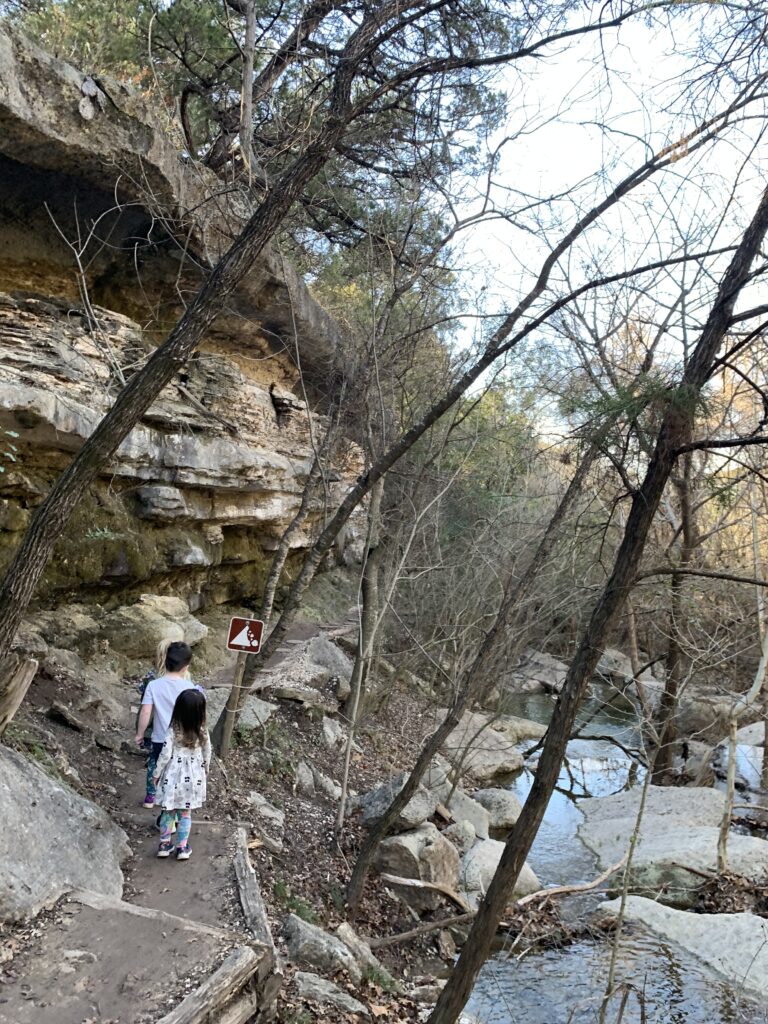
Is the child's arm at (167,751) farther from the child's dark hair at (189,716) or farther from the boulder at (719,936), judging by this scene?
the boulder at (719,936)

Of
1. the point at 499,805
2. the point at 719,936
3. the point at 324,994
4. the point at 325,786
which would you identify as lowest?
the point at 325,786

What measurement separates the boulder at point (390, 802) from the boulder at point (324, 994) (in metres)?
3.30

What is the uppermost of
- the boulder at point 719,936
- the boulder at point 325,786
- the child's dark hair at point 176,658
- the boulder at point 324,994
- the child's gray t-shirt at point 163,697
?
the child's dark hair at point 176,658

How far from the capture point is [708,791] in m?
11.6

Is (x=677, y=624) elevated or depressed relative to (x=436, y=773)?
elevated

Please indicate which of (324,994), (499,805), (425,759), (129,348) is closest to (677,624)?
(499,805)

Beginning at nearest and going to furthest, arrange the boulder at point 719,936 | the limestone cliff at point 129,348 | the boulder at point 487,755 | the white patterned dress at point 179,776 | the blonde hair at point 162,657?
the white patterned dress at point 179,776
the blonde hair at point 162,657
the boulder at point 719,936
the limestone cliff at point 129,348
the boulder at point 487,755

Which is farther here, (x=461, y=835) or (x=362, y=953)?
(x=461, y=835)

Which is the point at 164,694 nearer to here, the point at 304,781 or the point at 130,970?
the point at 130,970

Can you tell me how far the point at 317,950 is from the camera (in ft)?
17.7

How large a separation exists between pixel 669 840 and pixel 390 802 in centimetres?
431

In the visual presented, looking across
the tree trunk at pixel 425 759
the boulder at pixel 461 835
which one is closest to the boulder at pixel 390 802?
the boulder at pixel 461 835

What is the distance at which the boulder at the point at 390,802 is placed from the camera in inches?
334

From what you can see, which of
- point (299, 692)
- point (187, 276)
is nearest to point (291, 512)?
point (299, 692)
